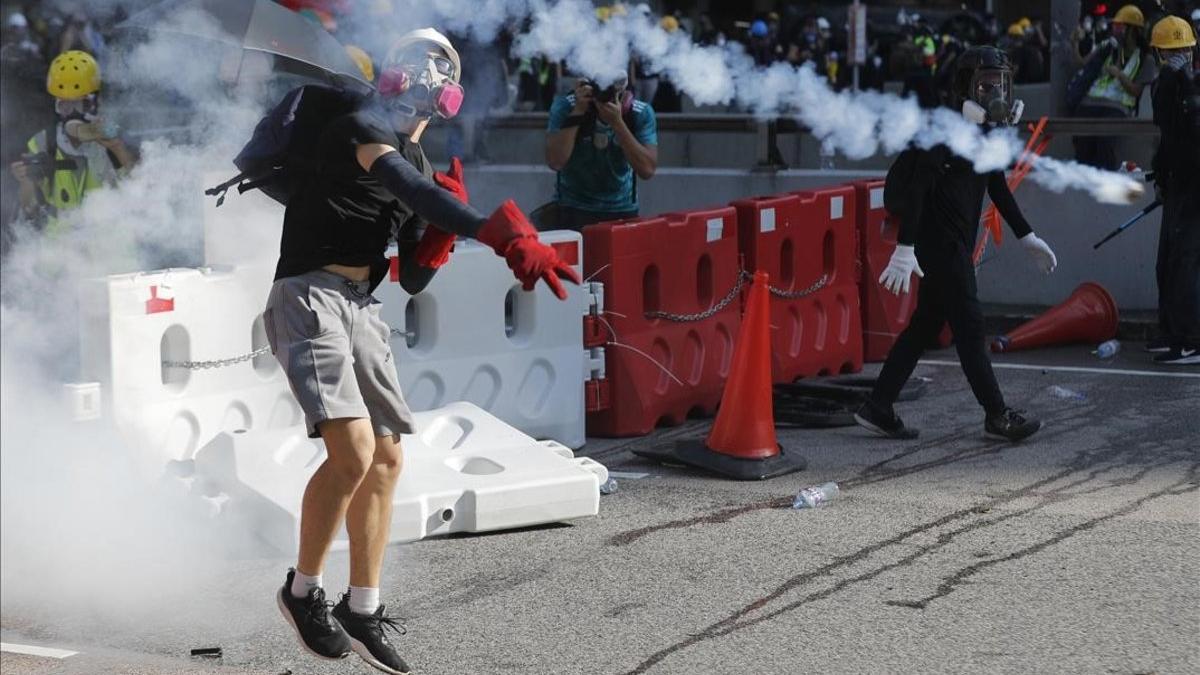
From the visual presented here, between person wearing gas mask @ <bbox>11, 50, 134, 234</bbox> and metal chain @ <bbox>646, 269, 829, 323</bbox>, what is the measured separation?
145 inches

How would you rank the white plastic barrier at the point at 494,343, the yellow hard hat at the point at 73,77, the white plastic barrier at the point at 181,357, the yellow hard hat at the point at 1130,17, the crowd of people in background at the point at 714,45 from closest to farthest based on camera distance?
the white plastic barrier at the point at 181,357 → the white plastic barrier at the point at 494,343 → the yellow hard hat at the point at 73,77 → the crowd of people in background at the point at 714,45 → the yellow hard hat at the point at 1130,17

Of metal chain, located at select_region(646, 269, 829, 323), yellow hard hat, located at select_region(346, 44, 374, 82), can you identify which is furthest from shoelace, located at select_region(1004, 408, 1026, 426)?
yellow hard hat, located at select_region(346, 44, 374, 82)

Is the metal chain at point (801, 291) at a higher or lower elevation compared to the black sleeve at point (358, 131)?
lower

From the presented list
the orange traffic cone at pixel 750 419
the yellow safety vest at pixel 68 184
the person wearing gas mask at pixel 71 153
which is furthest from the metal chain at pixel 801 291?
the yellow safety vest at pixel 68 184

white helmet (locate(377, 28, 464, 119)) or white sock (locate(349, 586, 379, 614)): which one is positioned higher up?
white helmet (locate(377, 28, 464, 119))

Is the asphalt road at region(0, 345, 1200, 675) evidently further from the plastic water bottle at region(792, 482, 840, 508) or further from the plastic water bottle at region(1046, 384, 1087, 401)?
the plastic water bottle at region(1046, 384, 1087, 401)

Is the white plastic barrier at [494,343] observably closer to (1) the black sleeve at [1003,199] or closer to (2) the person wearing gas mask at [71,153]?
(1) the black sleeve at [1003,199]

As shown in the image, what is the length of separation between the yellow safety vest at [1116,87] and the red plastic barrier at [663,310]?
669 centimetres

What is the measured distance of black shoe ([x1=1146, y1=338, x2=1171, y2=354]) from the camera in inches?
470

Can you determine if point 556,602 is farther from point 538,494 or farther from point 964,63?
point 964,63

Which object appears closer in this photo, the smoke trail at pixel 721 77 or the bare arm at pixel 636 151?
the smoke trail at pixel 721 77

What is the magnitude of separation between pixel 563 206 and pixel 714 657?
5305mm

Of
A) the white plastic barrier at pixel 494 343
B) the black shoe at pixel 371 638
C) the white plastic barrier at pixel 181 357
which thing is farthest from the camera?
the white plastic barrier at pixel 494 343

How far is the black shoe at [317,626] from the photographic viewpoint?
551 cm
